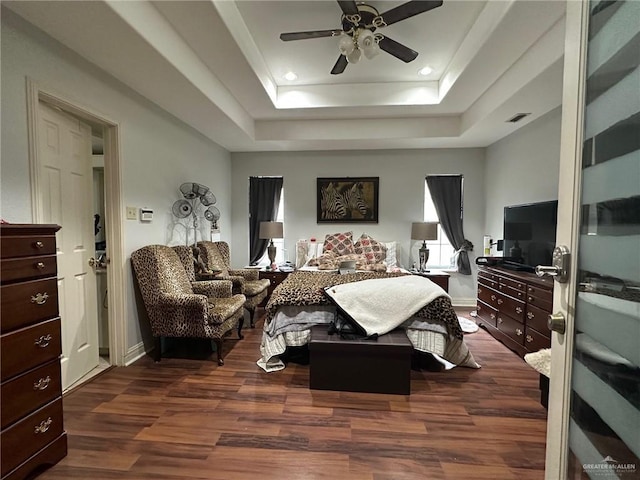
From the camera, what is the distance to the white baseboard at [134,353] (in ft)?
8.97

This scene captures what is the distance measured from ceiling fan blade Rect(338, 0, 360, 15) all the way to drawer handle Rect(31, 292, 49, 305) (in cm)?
242

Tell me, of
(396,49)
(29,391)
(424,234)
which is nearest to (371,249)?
(424,234)

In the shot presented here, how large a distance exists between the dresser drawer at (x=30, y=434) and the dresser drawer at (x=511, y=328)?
3.63 metres

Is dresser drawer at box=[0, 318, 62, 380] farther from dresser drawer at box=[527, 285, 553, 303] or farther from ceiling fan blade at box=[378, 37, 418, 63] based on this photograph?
dresser drawer at box=[527, 285, 553, 303]

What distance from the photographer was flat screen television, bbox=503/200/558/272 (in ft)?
9.55

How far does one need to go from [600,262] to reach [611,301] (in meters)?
0.11

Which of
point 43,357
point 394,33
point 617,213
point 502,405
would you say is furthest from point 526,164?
point 43,357

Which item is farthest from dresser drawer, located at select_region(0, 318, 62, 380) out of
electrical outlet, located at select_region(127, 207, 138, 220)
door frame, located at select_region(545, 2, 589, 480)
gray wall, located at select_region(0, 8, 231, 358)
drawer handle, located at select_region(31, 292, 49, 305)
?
door frame, located at select_region(545, 2, 589, 480)

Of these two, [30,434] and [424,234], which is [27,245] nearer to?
[30,434]

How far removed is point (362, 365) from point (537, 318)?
1.73m

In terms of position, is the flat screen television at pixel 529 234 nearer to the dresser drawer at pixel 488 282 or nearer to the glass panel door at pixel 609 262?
the dresser drawer at pixel 488 282

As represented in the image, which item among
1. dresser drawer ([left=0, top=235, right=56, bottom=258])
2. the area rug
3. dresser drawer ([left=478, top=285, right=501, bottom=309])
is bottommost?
the area rug

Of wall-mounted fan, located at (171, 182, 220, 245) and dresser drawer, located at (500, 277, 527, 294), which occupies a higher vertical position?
wall-mounted fan, located at (171, 182, 220, 245)

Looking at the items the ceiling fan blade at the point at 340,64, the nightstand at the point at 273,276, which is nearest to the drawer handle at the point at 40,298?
the ceiling fan blade at the point at 340,64
